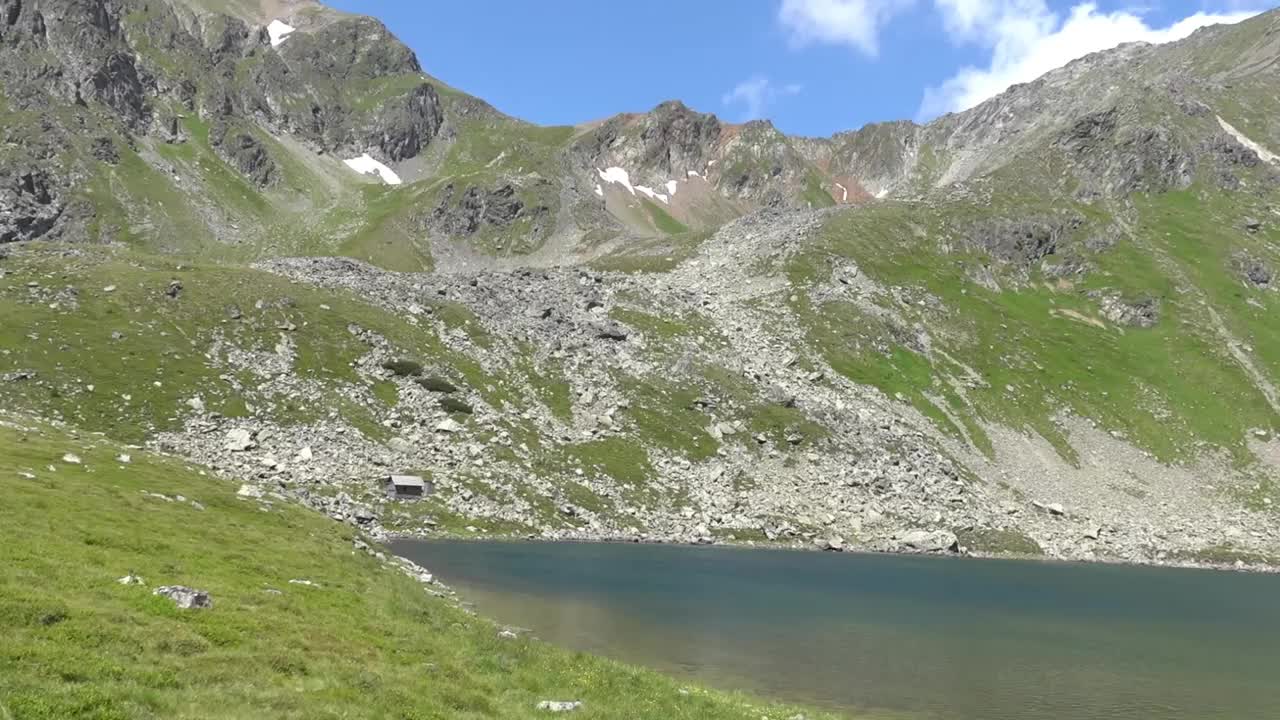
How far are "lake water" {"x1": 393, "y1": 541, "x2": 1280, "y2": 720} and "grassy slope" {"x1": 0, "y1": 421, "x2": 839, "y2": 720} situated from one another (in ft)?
32.3

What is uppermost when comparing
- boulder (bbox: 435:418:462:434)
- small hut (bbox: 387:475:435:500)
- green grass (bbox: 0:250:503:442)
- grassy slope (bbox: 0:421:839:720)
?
green grass (bbox: 0:250:503:442)

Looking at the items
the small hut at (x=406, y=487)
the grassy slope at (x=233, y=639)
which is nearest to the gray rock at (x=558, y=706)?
the grassy slope at (x=233, y=639)

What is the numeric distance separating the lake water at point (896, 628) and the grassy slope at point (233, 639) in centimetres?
985

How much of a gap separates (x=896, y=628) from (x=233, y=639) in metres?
42.6

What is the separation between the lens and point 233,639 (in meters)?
21.4

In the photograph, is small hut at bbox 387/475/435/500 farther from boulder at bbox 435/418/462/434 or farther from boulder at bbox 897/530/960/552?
boulder at bbox 897/530/960/552

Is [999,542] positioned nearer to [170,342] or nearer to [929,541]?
[929,541]

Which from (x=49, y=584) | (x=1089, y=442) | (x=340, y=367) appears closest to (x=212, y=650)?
(x=49, y=584)

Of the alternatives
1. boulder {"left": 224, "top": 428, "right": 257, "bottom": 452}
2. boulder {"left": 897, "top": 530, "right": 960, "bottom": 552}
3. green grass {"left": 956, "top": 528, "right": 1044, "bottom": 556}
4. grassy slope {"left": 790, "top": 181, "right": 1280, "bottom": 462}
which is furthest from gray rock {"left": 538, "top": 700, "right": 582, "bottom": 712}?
grassy slope {"left": 790, "top": 181, "right": 1280, "bottom": 462}

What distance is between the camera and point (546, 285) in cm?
14650

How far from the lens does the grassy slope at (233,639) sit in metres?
16.7

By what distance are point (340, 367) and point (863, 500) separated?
70646 mm

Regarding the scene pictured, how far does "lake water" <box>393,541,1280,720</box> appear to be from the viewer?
3672 centimetres

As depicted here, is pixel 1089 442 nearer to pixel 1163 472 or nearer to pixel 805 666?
pixel 1163 472
